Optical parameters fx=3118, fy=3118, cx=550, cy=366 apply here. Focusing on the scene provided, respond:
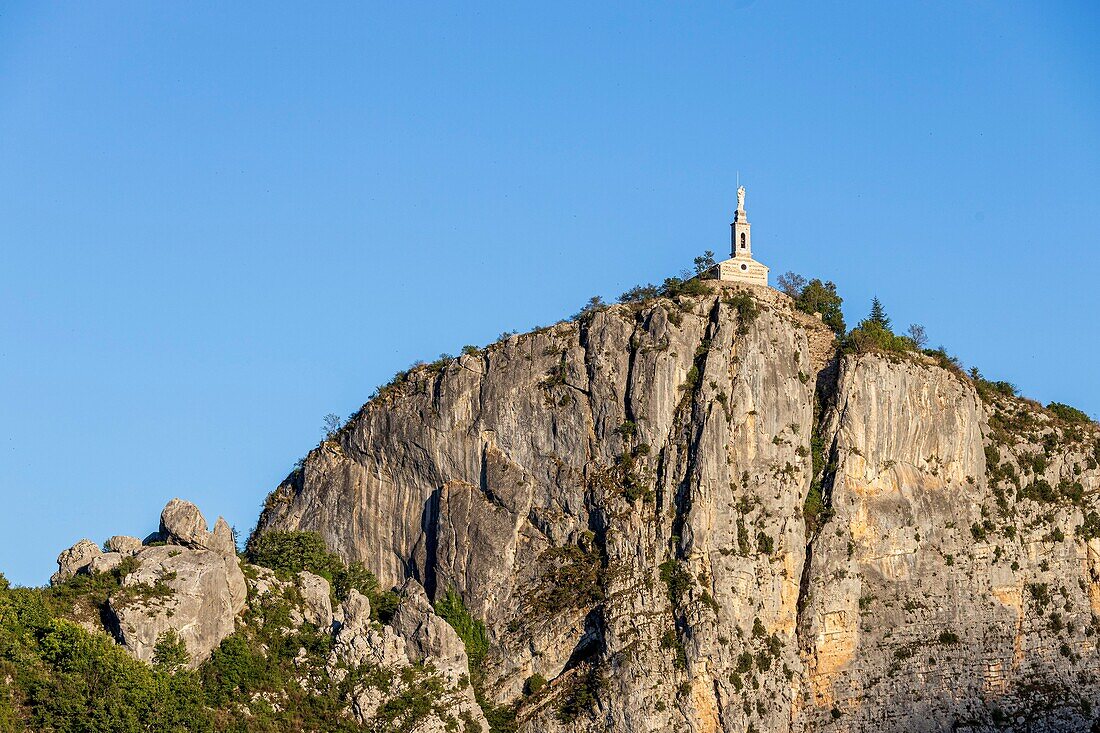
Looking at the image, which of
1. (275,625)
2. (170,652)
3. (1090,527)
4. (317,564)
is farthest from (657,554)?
(170,652)

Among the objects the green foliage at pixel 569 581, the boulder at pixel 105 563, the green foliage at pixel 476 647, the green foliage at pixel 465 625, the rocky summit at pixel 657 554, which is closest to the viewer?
the rocky summit at pixel 657 554

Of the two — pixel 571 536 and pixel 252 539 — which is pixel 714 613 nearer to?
pixel 571 536

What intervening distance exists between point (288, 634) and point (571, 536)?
16.2 metres

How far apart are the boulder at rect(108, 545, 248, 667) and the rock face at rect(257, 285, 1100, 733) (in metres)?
7.04

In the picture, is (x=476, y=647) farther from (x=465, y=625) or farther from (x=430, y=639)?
(x=430, y=639)

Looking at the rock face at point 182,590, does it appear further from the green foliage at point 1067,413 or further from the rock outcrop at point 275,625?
the green foliage at point 1067,413

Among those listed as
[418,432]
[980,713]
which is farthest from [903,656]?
[418,432]

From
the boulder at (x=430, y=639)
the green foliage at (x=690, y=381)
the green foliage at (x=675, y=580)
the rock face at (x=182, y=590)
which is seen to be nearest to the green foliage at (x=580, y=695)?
the boulder at (x=430, y=639)

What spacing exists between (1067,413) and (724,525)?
996 inches

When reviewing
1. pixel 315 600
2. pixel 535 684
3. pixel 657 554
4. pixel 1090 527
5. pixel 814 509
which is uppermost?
pixel 1090 527

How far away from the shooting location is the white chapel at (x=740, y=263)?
178 m

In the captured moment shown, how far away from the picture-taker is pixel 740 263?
178125mm

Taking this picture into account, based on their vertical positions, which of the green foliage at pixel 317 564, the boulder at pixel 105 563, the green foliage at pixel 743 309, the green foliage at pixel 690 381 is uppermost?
the green foliage at pixel 743 309

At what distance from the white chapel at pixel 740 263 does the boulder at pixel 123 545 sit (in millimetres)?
36807
